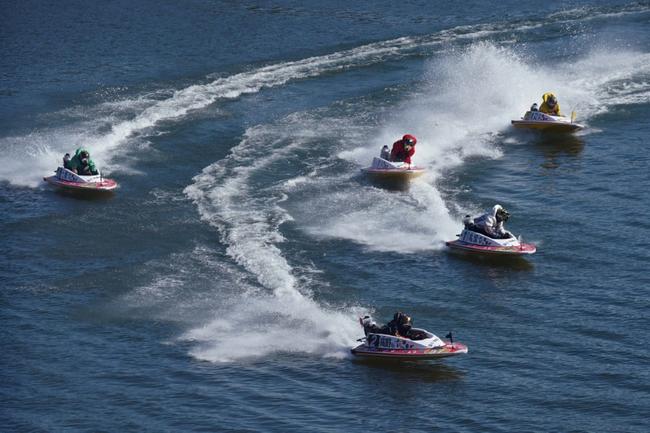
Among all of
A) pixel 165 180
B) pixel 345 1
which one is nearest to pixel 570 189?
pixel 165 180

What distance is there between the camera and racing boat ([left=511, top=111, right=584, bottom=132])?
87125 millimetres

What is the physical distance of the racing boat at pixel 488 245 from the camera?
6550cm

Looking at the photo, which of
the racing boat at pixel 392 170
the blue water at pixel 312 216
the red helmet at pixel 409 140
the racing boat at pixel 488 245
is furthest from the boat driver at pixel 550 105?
the racing boat at pixel 488 245

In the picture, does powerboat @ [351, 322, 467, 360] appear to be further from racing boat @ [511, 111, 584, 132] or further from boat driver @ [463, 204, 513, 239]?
racing boat @ [511, 111, 584, 132]

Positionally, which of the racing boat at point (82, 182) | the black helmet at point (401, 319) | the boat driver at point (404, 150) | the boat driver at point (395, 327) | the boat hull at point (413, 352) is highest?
the boat driver at point (404, 150)

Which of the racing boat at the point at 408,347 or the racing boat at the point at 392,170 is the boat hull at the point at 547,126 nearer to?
the racing boat at the point at 392,170

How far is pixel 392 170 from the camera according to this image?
257ft

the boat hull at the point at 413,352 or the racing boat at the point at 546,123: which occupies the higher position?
the racing boat at the point at 546,123

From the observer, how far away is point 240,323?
5794 centimetres

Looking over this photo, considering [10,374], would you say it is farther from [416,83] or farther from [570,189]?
[416,83]

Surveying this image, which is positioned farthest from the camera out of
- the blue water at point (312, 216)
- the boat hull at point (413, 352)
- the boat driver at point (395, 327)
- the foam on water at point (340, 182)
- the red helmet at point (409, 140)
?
the red helmet at point (409, 140)

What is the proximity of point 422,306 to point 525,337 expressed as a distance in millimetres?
6146

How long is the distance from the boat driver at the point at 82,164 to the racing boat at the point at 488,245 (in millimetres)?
25419

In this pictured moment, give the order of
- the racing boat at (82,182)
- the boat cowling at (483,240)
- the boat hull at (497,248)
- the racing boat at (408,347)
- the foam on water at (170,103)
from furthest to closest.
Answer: the foam on water at (170,103) < the racing boat at (82,182) < the boat cowling at (483,240) < the boat hull at (497,248) < the racing boat at (408,347)
